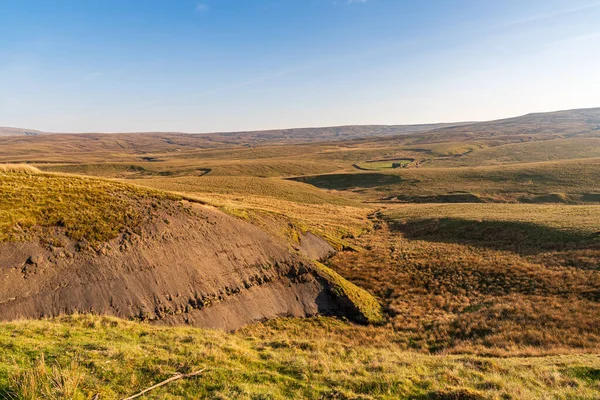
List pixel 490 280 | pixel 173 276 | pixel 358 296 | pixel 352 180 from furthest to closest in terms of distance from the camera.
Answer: pixel 352 180
pixel 490 280
pixel 358 296
pixel 173 276

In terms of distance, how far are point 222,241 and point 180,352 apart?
13446mm

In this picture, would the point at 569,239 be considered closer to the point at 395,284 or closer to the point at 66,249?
the point at 395,284

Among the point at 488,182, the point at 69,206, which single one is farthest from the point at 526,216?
the point at 69,206

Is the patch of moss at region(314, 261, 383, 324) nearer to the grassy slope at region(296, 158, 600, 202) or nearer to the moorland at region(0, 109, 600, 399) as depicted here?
the moorland at region(0, 109, 600, 399)

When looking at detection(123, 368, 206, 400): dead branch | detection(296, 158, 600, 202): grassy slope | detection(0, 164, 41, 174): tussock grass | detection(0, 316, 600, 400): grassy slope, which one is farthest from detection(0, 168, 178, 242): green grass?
detection(296, 158, 600, 202): grassy slope

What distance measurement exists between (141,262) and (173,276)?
203 centimetres

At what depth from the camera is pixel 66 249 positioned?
1659 cm

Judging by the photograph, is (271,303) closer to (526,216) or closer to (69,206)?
(69,206)

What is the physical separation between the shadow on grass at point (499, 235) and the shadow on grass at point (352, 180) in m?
47.5

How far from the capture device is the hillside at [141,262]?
15.2 m

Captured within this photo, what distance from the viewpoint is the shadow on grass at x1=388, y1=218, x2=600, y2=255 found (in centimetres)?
3388

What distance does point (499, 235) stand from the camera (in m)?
39.6

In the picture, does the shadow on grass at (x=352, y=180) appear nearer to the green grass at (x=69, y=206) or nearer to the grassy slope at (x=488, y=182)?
the grassy slope at (x=488, y=182)

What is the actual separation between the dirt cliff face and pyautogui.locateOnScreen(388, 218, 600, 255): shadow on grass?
81.5 feet
